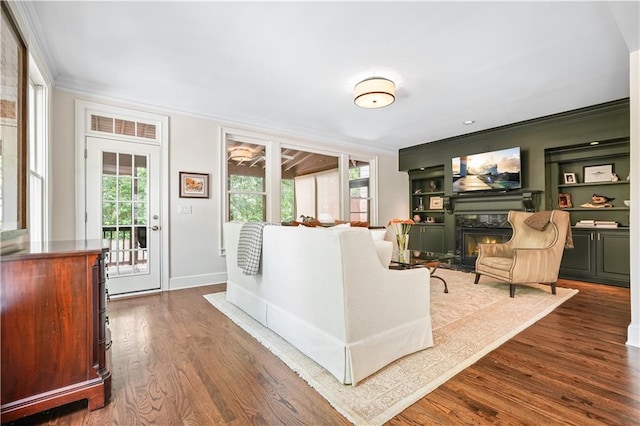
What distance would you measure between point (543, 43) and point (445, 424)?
3108 mm

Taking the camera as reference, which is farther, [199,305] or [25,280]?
[199,305]

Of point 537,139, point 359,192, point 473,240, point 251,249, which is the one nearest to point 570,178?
point 537,139

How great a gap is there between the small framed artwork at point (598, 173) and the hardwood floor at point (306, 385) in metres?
2.79

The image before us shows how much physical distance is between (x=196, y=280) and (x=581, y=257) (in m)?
5.58

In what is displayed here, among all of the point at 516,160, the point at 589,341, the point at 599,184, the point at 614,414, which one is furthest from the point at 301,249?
the point at 599,184

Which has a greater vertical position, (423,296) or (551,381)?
(423,296)

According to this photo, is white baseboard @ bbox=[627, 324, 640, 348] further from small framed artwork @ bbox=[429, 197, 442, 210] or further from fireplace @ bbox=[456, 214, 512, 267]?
small framed artwork @ bbox=[429, 197, 442, 210]

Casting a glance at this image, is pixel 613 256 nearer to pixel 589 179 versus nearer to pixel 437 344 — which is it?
pixel 589 179

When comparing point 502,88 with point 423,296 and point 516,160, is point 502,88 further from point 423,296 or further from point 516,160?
point 423,296

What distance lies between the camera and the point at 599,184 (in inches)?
171

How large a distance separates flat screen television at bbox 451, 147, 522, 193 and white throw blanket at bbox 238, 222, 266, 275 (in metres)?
4.32

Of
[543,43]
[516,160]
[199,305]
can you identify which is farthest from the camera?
[516,160]

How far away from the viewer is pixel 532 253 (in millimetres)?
3449

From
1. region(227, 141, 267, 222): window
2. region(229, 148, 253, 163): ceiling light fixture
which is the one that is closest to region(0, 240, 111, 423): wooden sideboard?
region(227, 141, 267, 222): window
